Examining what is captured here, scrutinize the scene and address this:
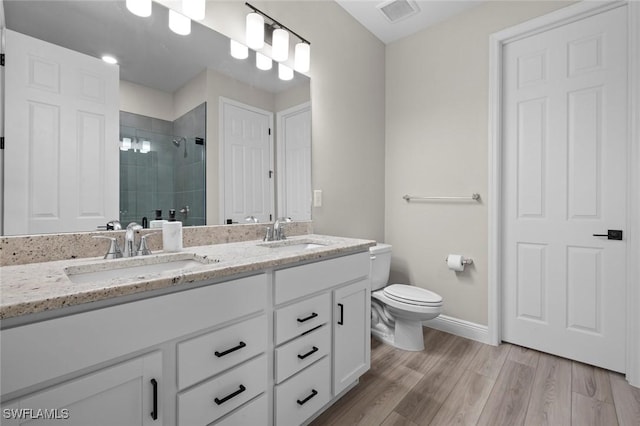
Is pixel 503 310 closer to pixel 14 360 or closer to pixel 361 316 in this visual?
pixel 361 316

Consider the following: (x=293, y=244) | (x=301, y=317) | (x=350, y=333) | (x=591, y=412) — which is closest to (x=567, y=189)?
(x=591, y=412)

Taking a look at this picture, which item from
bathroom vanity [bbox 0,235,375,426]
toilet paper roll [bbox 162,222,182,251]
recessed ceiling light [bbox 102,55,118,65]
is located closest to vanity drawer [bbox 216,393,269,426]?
bathroom vanity [bbox 0,235,375,426]

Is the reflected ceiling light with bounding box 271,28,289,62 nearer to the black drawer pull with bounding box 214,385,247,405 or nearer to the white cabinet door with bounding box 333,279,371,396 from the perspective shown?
the white cabinet door with bounding box 333,279,371,396

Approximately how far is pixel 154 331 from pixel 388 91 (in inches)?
108

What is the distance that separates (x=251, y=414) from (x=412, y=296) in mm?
1347

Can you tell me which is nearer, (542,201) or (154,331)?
(154,331)

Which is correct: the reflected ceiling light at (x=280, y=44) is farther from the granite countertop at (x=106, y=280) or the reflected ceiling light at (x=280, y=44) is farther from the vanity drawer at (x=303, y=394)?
the vanity drawer at (x=303, y=394)

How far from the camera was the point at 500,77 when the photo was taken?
2.19m

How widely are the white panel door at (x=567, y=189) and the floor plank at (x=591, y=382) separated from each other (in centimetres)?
6

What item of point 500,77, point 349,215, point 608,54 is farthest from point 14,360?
point 608,54

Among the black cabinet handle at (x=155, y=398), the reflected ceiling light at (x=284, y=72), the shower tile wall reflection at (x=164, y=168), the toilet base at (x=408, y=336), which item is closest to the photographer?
the black cabinet handle at (x=155, y=398)

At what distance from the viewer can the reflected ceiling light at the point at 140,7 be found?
129 centimetres

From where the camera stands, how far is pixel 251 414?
1060 mm

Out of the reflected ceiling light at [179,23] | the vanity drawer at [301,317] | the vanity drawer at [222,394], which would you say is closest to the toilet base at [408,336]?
the vanity drawer at [301,317]
